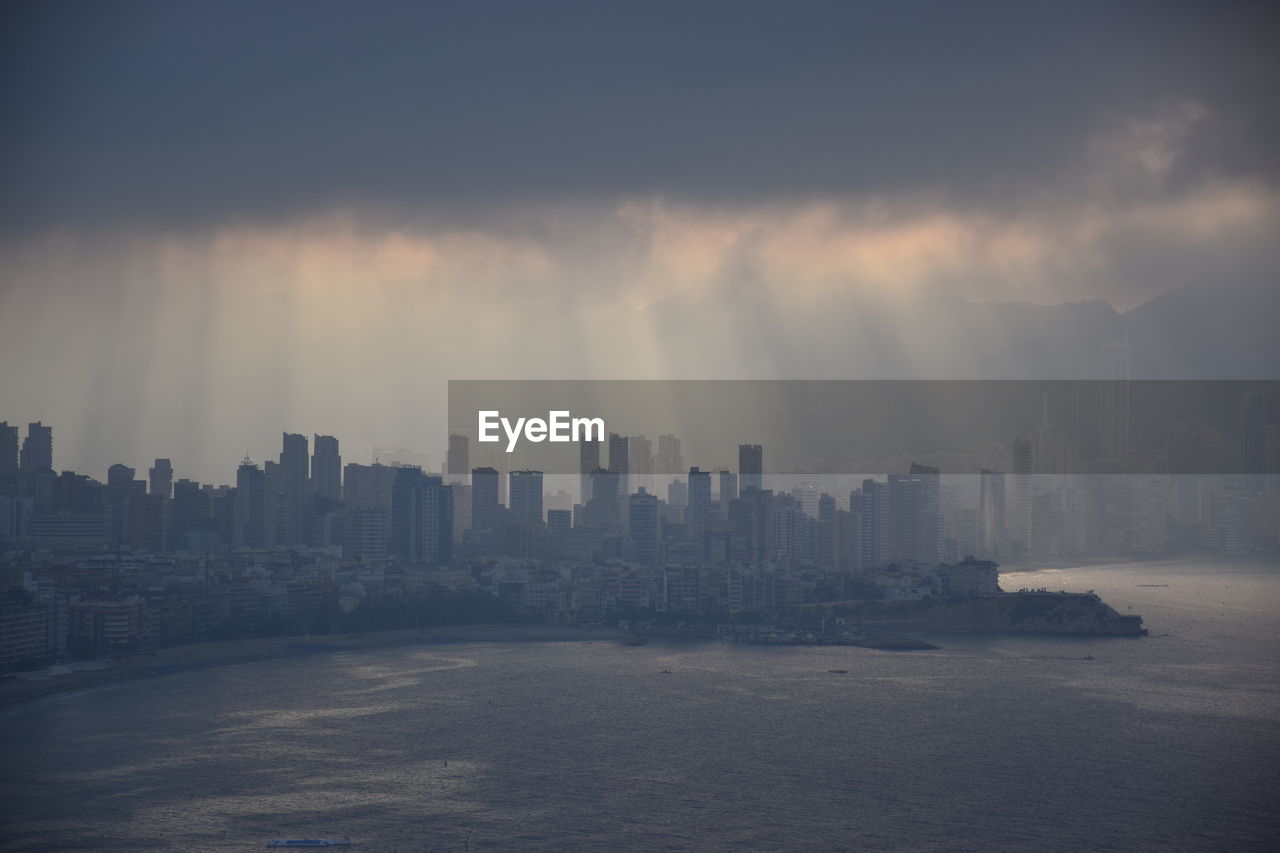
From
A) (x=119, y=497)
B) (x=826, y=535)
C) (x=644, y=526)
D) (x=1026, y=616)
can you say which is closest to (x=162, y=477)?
(x=119, y=497)

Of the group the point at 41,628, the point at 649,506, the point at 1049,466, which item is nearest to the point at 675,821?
the point at 41,628

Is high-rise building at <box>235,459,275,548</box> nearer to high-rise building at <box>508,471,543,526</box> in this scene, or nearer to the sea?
high-rise building at <box>508,471,543,526</box>

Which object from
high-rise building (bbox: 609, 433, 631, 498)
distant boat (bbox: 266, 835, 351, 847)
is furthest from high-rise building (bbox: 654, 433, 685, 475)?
distant boat (bbox: 266, 835, 351, 847)

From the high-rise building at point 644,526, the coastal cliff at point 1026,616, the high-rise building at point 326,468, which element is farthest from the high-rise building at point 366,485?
the coastal cliff at point 1026,616

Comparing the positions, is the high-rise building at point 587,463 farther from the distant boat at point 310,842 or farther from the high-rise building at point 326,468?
the distant boat at point 310,842

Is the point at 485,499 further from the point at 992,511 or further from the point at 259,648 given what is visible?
the point at 992,511

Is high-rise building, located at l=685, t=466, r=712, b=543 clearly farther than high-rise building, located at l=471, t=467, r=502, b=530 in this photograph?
No
